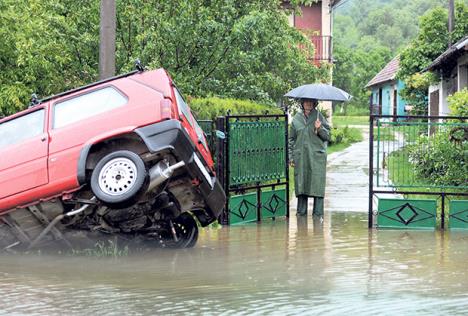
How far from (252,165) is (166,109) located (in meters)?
3.92

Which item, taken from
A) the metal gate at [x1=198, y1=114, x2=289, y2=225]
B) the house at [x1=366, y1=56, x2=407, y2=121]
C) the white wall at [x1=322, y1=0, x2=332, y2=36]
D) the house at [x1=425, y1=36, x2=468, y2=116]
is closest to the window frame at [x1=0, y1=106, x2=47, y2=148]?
the metal gate at [x1=198, y1=114, x2=289, y2=225]

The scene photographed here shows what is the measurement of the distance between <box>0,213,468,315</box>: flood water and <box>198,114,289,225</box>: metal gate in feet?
3.08

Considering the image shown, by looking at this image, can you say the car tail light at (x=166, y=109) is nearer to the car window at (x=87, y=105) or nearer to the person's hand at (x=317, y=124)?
the car window at (x=87, y=105)

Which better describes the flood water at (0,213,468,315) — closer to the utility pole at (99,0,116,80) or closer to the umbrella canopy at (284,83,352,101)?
the umbrella canopy at (284,83,352,101)

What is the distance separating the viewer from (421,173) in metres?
14.4

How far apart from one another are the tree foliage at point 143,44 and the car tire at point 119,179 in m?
6.14

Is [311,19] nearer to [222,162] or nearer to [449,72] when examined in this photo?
[449,72]

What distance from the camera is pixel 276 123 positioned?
14.6m

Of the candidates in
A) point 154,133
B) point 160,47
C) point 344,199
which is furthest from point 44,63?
point 154,133

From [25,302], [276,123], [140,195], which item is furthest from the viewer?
[276,123]

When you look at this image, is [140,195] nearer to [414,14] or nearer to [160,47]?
[160,47]

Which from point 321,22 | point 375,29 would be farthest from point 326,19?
point 375,29

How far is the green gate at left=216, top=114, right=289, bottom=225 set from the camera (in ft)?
45.5

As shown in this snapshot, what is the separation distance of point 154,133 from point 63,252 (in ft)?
6.11
